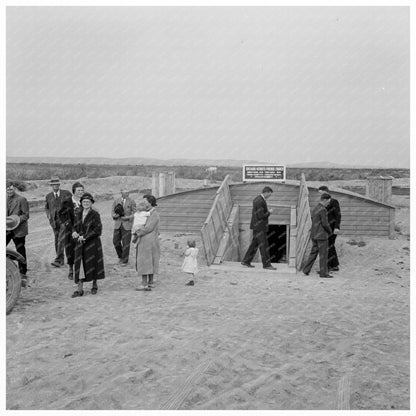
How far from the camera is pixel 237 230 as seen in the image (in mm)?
16109

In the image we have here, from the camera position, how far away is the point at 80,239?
7.82 metres

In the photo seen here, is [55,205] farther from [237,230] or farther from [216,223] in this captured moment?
[237,230]

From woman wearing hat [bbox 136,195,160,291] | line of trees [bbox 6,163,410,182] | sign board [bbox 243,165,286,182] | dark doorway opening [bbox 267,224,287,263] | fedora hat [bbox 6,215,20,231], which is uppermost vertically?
line of trees [bbox 6,163,410,182]

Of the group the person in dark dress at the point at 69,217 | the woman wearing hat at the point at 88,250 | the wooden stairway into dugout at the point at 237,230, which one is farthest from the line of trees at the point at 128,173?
the woman wearing hat at the point at 88,250

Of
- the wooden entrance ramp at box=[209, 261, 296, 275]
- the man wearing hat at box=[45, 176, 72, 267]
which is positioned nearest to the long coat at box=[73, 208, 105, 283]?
the man wearing hat at box=[45, 176, 72, 267]

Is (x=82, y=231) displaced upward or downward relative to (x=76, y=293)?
upward

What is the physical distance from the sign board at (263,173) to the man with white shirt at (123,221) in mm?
6399

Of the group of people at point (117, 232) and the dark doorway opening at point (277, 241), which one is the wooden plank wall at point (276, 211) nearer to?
the dark doorway opening at point (277, 241)

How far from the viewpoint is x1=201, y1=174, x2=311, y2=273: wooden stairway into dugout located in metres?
12.2

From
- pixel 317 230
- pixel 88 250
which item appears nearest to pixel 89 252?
pixel 88 250

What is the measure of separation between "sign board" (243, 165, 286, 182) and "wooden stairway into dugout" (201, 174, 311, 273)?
2.48 ft

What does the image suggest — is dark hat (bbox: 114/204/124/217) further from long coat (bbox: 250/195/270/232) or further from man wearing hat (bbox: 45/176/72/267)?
long coat (bbox: 250/195/270/232)

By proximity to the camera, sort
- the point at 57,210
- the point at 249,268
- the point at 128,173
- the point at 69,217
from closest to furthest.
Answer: the point at 69,217 < the point at 57,210 < the point at 249,268 < the point at 128,173

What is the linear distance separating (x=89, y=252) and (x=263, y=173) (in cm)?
975
